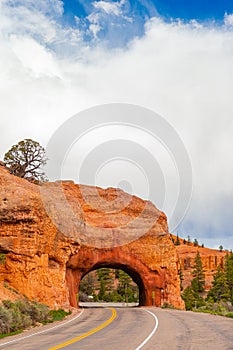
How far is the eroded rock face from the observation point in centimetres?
2958

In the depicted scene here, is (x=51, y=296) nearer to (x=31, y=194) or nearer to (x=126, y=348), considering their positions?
(x=31, y=194)

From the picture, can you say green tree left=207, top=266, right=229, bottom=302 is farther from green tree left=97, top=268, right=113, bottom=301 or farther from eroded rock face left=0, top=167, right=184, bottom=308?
eroded rock face left=0, top=167, right=184, bottom=308

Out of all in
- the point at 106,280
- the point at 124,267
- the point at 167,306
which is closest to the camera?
the point at 167,306

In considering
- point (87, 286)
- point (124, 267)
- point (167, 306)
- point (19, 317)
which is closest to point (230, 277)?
point (87, 286)

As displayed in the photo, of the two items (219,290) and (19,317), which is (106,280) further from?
(19,317)

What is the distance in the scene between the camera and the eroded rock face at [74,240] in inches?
1164

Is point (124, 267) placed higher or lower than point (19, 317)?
higher

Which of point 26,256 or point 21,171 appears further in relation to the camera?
point 21,171

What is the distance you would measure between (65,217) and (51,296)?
24.2 feet

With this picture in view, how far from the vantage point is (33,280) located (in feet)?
96.4

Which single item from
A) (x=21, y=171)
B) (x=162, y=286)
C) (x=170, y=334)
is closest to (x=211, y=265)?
(x=162, y=286)

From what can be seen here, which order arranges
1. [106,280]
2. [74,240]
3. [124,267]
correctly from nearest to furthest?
[74,240], [124,267], [106,280]

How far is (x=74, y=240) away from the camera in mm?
36500

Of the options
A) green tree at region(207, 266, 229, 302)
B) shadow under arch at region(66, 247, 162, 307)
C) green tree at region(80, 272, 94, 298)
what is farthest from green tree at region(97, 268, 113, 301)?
shadow under arch at region(66, 247, 162, 307)
